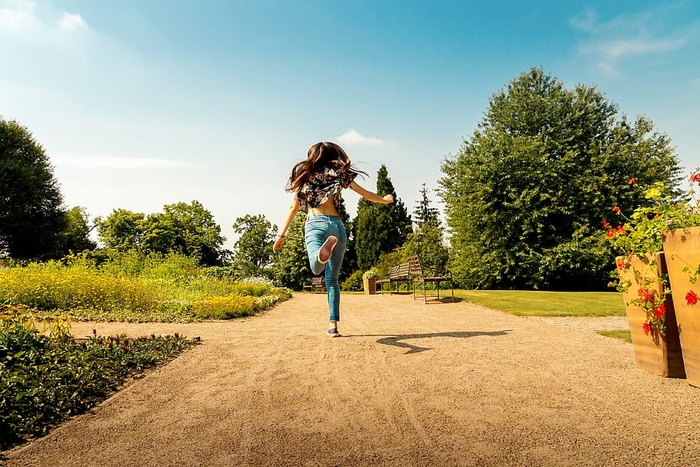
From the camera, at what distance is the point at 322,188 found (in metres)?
4.88

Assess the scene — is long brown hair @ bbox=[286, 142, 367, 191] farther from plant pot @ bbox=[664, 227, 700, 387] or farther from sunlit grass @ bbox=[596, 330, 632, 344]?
sunlit grass @ bbox=[596, 330, 632, 344]

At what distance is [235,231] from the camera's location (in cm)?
4934

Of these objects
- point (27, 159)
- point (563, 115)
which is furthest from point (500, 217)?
point (27, 159)

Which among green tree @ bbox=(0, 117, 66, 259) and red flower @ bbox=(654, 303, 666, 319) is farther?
green tree @ bbox=(0, 117, 66, 259)

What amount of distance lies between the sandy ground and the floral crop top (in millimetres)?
1633

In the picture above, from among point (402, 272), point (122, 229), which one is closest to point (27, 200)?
point (122, 229)

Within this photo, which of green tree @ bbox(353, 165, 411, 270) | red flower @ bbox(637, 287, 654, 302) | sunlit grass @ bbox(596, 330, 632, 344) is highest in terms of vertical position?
green tree @ bbox(353, 165, 411, 270)

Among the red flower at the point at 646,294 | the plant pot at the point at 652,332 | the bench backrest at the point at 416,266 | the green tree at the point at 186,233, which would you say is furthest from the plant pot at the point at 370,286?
the green tree at the point at 186,233

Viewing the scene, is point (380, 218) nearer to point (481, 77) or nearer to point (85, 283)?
point (481, 77)

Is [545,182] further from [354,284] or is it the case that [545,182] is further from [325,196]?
[325,196]

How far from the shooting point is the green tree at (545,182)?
19375mm

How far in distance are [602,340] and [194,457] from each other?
471 cm

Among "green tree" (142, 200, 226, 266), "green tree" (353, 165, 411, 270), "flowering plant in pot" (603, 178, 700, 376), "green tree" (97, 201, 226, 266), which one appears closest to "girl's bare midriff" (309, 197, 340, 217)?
"flowering plant in pot" (603, 178, 700, 376)

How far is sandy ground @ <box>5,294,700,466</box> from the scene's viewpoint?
6.59 ft
